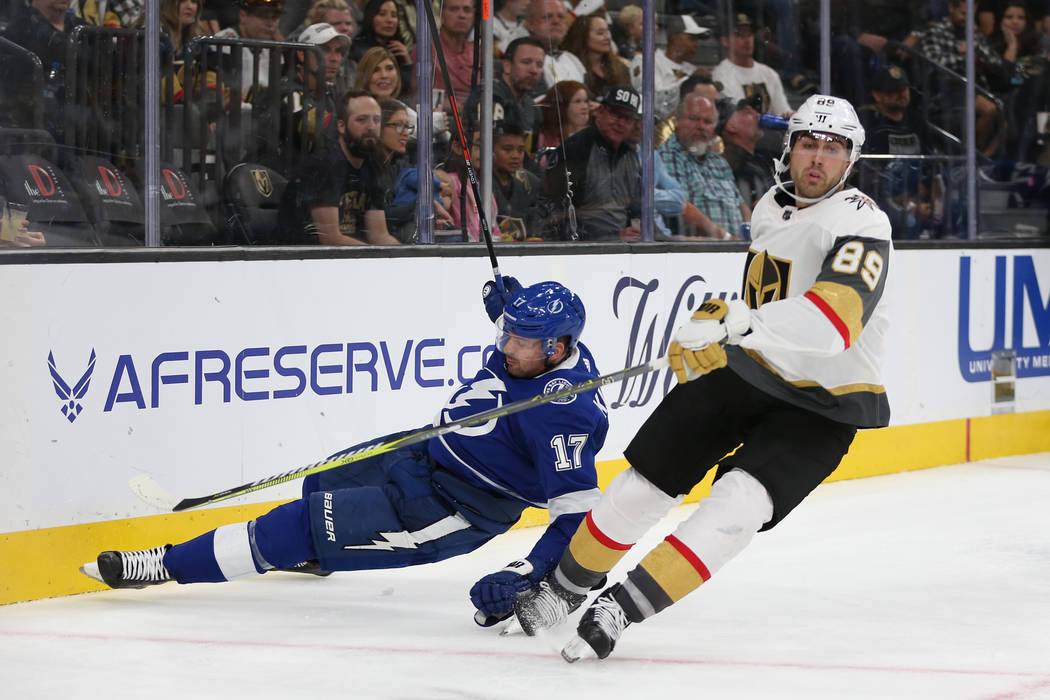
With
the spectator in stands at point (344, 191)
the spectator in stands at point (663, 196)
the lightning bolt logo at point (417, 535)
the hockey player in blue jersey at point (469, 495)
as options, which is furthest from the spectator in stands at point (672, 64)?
the lightning bolt logo at point (417, 535)

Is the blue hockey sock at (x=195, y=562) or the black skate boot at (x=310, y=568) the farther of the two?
the black skate boot at (x=310, y=568)

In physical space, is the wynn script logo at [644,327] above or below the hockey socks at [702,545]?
above

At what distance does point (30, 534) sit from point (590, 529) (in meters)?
1.42

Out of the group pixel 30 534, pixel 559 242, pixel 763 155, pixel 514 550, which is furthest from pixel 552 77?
pixel 30 534

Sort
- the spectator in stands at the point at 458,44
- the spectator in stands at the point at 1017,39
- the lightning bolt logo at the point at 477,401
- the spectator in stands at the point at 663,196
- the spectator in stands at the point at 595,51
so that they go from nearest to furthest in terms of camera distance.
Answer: the lightning bolt logo at the point at 477,401 < the spectator in stands at the point at 458,44 < the spectator in stands at the point at 595,51 < the spectator in stands at the point at 663,196 < the spectator in stands at the point at 1017,39

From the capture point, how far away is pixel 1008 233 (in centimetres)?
633

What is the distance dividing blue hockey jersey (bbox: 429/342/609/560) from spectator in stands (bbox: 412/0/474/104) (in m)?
1.50

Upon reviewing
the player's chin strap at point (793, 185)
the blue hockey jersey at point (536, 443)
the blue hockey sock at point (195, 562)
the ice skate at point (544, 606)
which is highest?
the player's chin strap at point (793, 185)

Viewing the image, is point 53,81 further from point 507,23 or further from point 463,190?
point 507,23

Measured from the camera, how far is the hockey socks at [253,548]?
11.3 feet

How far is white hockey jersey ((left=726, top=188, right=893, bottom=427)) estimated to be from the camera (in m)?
2.88

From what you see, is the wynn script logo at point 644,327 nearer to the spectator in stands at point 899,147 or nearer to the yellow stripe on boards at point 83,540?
the yellow stripe on boards at point 83,540

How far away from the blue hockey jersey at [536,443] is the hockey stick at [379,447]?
0.04m

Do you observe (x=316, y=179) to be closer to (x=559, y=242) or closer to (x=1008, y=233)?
(x=559, y=242)
